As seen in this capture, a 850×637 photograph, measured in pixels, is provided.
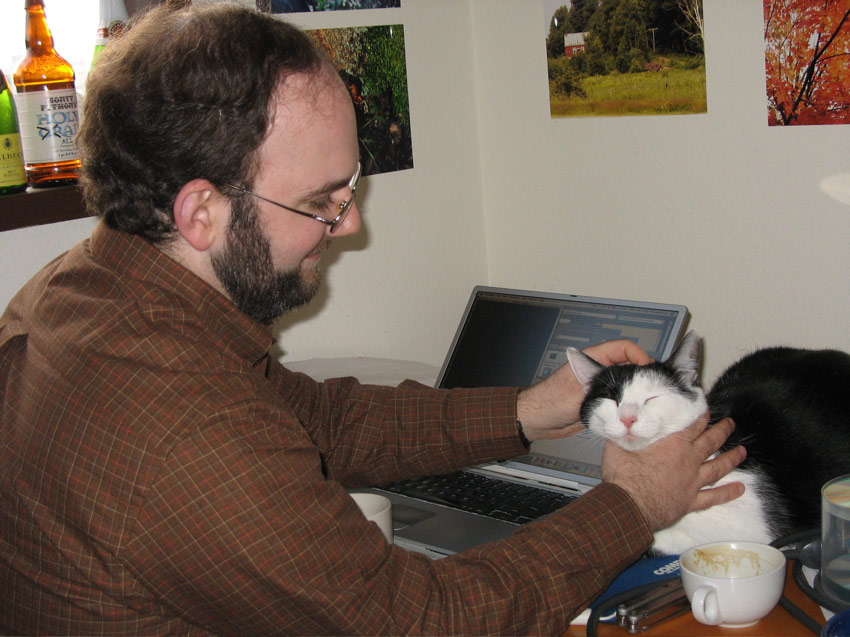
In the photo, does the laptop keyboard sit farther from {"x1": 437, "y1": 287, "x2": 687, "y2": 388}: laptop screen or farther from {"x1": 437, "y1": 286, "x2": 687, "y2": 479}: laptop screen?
{"x1": 437, "y1": 287, "x2": 687, "y2": 388}: laptop screen

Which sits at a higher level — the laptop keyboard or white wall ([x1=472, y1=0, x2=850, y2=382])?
white wall ([x1=472, y1=0, x2=850, y2=382])

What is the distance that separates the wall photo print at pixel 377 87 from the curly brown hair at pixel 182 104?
2.14ft

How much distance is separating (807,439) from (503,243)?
0.90m

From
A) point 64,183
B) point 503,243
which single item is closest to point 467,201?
point 503,243

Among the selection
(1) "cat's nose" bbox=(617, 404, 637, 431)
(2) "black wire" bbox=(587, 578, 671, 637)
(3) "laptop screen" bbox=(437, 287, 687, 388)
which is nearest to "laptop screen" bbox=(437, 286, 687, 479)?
(3) "laptop screen" bbox=(437, 287, 687, 388)

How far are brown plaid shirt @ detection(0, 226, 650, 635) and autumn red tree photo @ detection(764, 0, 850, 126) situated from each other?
748mm

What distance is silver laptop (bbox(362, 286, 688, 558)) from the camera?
1.15 meters

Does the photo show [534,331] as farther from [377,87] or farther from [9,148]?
[9,148]

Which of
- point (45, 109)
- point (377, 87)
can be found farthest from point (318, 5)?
point (45, 109)

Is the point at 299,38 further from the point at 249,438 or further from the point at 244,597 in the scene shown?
the point at 244,597

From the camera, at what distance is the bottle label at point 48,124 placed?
1231 millimetres

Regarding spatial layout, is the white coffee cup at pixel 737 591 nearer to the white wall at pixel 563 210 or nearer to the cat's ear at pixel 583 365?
the cat's ear at pixel 583 365

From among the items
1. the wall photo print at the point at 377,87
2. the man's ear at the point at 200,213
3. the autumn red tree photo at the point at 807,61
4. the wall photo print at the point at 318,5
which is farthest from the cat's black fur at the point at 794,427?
the wall photo print at the point at 318,5

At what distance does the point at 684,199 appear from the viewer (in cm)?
152
